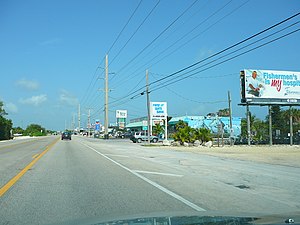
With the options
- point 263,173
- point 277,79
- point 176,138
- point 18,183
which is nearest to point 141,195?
point 18,183

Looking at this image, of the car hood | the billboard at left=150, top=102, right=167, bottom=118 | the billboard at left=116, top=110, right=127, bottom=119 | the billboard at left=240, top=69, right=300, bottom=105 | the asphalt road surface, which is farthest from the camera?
the billboard at left=116, top=110, right=127, bottom=119

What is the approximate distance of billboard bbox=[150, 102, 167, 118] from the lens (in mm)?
57500

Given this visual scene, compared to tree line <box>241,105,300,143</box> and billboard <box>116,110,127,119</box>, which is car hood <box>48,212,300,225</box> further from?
billboard <box>116,110,127,119</box>

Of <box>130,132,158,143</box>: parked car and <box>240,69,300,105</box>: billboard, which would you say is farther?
<box>130,132,158,143</box>: parked car

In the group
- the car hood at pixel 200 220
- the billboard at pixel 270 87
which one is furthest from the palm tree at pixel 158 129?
the car hood at pixel 200 220

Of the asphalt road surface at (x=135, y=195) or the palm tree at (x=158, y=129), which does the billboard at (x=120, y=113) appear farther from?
the asphalt road surface at (x=135, y=195)

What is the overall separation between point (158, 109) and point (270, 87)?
1665 cm

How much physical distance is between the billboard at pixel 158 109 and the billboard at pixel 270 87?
43.6 feet

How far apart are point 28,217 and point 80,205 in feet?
4.46

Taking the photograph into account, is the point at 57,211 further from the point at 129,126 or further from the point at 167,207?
the point at 129,126

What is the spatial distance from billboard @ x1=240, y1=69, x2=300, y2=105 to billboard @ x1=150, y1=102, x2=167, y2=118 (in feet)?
43.6

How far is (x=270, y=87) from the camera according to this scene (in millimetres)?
50688

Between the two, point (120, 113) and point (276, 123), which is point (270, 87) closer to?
point (276, 123)

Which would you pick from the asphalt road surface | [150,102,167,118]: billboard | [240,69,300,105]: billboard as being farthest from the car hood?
[150,102,167,118]: billboard
